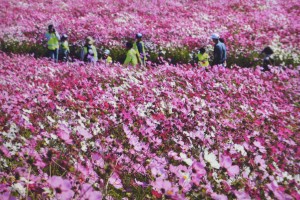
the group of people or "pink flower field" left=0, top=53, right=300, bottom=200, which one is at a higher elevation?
"pink flower field" left=0, top=53, right=300, bottom=200

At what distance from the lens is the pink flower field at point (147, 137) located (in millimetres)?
2479

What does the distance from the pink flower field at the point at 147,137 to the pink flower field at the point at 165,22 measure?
6216 mm

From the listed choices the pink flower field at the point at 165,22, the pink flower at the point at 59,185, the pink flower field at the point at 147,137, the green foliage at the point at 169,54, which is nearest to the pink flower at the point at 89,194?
the pink flower field at the point at 147,137

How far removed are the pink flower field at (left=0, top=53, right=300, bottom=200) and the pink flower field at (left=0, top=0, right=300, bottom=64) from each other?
20.4 ft

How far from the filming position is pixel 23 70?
9711 mm

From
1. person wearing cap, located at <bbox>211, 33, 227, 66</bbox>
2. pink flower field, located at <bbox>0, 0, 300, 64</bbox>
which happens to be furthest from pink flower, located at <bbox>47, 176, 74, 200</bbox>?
pink flower field, located at <bbox>0, 0, 300, 64</bbox>

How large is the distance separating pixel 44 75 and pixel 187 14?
15823 mm

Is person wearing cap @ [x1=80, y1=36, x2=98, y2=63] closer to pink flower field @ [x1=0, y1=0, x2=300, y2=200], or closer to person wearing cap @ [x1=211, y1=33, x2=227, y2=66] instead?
pink flower field @ [x1=0, y1=0, x2=300, y2=200]

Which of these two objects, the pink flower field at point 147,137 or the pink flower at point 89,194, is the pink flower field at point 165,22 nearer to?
the pink flower field at point 147,137

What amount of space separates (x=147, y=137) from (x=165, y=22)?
17.2 m

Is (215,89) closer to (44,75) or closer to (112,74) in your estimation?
(112,74)

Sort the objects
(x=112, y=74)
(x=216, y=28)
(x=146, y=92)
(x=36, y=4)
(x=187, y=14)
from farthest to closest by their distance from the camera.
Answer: (x=36, y=4), (x=187, y=14), (x=216, y=28), (x=112, y=74), (x=146, y=92)

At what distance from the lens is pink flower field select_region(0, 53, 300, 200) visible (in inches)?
97.6

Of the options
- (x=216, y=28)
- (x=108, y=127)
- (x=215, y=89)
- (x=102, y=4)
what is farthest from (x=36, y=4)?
(x=108, y=127)
